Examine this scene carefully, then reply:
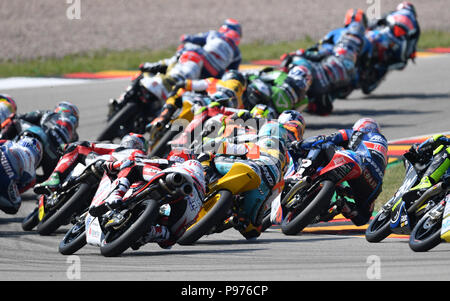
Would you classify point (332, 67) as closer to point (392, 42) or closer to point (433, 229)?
point (392, 42)

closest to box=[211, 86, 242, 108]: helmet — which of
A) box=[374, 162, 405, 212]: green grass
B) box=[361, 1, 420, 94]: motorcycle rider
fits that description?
box=[374, 162, 405, 212]: green grass

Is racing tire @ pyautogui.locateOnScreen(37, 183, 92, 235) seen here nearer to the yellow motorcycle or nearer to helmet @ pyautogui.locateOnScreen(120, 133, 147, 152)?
helmet @ pyautogui.locateOnScreen(120, 133, 147, 152)

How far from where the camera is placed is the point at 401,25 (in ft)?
57.2

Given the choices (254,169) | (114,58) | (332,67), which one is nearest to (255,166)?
(254,169)

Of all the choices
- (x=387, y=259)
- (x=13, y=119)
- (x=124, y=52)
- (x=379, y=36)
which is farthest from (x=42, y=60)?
(x=387, y=259)

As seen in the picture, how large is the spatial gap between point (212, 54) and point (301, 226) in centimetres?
665

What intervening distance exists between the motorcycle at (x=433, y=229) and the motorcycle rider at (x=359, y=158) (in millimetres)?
1642

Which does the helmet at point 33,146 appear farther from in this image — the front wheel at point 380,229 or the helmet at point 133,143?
the front wheel at point 380,229

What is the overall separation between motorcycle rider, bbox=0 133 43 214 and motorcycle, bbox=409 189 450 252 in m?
4.19

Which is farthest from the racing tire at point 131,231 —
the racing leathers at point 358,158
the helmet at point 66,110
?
the helmet at point 66,110

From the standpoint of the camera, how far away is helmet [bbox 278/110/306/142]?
995cm

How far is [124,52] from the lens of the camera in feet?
78.3

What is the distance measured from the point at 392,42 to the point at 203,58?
14.5ft

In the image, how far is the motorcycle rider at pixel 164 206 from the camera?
7552 mm
